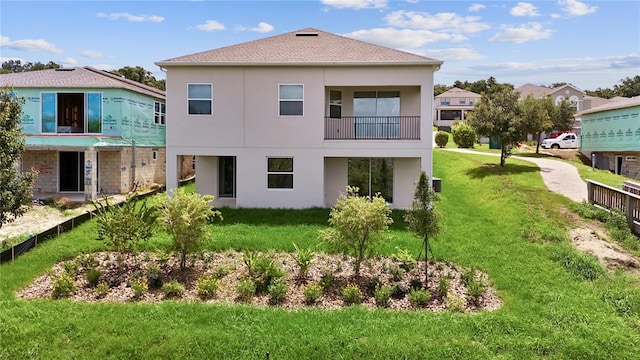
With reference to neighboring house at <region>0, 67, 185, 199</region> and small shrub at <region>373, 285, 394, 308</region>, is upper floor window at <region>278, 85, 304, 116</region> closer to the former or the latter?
neighboring house at <region>0, 67, 185, 199</region>

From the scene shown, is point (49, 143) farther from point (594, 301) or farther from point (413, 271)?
point (594, 301)

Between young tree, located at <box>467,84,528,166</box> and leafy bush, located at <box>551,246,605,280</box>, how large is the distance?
1163cm

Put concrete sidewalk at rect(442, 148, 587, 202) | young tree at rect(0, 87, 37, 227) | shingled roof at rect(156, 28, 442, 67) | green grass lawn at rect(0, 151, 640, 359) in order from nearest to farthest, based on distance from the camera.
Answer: green grass lawn at rect(0, 151, 640, 359)
young tree at rect(0, 87, 37, 227)
shingled roof at rect(156, 28, 442, 67)
concrete sidewalk at rect(442, 148, 587, 202)

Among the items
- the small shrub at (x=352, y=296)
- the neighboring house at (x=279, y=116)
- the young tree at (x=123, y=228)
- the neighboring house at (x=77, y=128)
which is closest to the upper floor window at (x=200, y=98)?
the neighboring house at (x=279, y=116)

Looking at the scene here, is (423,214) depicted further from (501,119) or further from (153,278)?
(501,119)

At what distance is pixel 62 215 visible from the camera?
58.4 feet

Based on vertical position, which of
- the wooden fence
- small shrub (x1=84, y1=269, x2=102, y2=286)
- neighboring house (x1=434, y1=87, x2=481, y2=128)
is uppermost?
neighboring house (x1=434, y1=87, x2=481, y2=128)

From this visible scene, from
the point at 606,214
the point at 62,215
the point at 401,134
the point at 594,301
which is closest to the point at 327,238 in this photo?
the point at 594,301

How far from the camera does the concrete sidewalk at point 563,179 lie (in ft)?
64.8

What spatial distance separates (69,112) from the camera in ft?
78.8

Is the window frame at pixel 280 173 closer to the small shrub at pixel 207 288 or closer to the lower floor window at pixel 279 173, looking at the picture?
the lower floor window at pixel 279 173

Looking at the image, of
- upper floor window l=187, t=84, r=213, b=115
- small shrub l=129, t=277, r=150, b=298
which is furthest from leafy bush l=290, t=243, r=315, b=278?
upper floor window l=187, t=84, r=213, b=115

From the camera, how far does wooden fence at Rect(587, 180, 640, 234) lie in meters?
14.8

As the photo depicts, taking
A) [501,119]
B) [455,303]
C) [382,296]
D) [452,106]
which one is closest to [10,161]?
[382,296]
